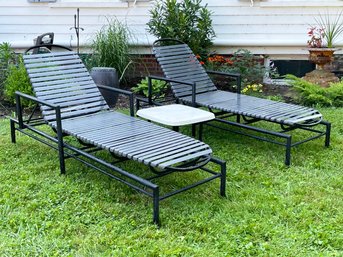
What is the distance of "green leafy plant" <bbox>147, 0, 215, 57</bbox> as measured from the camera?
700 cm

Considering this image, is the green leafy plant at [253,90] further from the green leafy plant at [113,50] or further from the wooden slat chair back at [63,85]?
the wooden slat chair back at [63,85]

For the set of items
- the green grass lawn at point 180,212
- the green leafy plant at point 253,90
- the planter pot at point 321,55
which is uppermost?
the planter pot at point 321,55

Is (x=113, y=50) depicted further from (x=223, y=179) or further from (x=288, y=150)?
(x=223, y=179)

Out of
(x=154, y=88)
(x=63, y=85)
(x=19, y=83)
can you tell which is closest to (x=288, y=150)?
(x=63, y=85)

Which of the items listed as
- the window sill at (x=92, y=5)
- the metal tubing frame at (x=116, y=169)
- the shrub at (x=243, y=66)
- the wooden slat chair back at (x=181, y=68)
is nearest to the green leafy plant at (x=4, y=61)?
the window sill at (x=92, y=5)

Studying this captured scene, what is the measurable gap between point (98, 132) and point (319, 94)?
3793mm

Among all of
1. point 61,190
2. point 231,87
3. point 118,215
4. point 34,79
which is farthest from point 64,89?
point 231,87

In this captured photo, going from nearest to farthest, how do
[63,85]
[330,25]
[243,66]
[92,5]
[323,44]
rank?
[63,85], [243,66], [323,44], [330,25], [92,5]

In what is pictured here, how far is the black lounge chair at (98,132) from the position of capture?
324 cm

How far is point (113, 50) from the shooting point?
698cm

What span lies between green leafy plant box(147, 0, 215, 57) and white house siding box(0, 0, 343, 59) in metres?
0.48

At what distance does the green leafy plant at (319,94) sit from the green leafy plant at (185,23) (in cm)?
174

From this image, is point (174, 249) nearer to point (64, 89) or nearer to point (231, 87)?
point (64, 89)

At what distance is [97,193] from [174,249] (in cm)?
103
